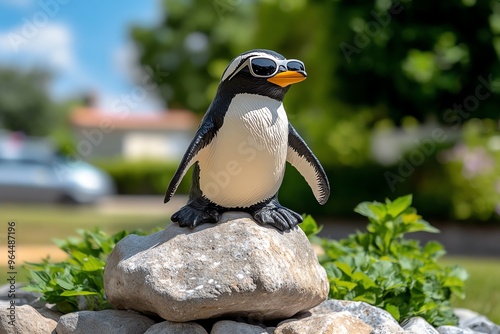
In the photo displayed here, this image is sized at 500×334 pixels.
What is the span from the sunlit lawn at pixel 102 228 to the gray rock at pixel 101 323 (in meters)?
2.37

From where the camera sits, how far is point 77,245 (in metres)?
4.95

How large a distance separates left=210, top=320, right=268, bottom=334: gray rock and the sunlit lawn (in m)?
2.77

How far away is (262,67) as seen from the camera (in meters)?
3.81

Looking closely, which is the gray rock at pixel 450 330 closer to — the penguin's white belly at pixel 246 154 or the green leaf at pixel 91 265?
the penguin's white belly at pixel 246 154

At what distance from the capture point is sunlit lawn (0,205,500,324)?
632 cm

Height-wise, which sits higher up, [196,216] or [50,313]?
[196,216]

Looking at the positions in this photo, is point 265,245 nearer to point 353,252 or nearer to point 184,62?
point 353,252

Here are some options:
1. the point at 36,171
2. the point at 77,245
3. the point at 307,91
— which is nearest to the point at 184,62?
the point at 36,171

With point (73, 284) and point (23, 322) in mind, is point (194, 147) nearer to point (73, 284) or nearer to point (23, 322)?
point (73, 284)

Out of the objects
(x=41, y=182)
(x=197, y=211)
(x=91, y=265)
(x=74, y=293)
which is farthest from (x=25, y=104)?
(x=197, y=211)

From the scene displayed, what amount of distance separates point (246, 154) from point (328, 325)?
103 cm

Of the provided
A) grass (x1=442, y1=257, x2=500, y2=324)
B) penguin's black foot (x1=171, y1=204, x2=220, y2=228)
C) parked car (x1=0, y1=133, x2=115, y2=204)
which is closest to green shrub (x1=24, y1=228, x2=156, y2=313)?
penguin's black foot (x1=171, y1=204, x2=220, y2=228)
